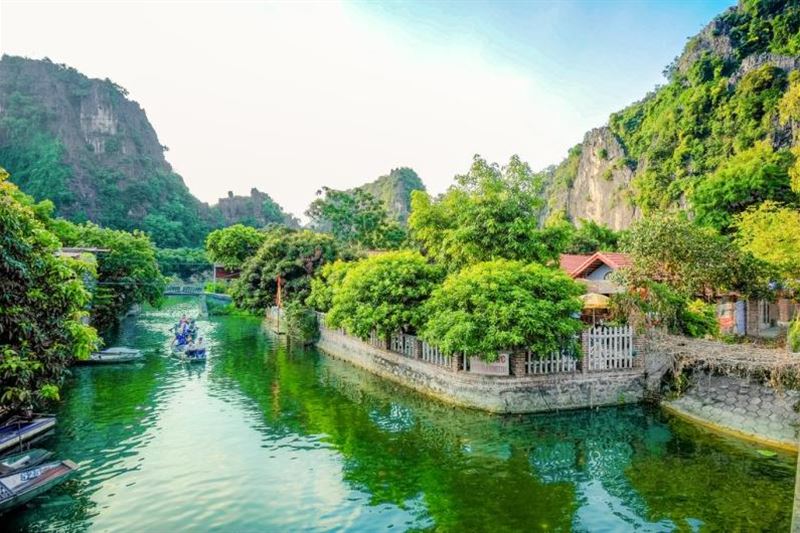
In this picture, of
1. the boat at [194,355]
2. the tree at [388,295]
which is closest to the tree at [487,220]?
the tree at [388,295]

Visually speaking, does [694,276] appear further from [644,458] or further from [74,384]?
[74,384]

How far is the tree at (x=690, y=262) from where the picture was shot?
61.5ft

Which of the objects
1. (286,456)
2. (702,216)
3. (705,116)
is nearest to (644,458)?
(286,456)

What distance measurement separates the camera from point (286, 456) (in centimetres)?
1150

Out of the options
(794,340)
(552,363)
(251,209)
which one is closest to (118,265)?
(552,363)

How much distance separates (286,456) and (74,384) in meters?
11.4

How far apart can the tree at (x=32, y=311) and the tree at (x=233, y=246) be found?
3719 centimetres

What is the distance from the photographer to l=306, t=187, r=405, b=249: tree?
50.7 m

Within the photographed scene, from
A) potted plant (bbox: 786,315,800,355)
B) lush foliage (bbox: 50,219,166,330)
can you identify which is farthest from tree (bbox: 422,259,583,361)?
lush foliage (bbox: 50,219,166,330)

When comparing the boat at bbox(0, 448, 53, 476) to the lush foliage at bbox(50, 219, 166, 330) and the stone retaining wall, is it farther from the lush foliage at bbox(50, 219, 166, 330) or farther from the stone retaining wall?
the lush foliage at bbox(50, 219, 166, 330)

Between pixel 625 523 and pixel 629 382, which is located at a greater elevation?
pixel 629 382

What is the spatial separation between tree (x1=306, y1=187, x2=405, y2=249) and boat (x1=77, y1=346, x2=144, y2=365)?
93.5 ft

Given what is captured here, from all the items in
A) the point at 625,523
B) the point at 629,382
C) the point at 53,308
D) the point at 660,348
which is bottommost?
the point at 625,523

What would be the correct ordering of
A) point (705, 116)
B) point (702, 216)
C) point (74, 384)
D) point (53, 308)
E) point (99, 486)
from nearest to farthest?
1. point (53, 308)
2. point (99, 486)
3. point (74, 384)
4. point (702, 216)
5. point (705, 116)
